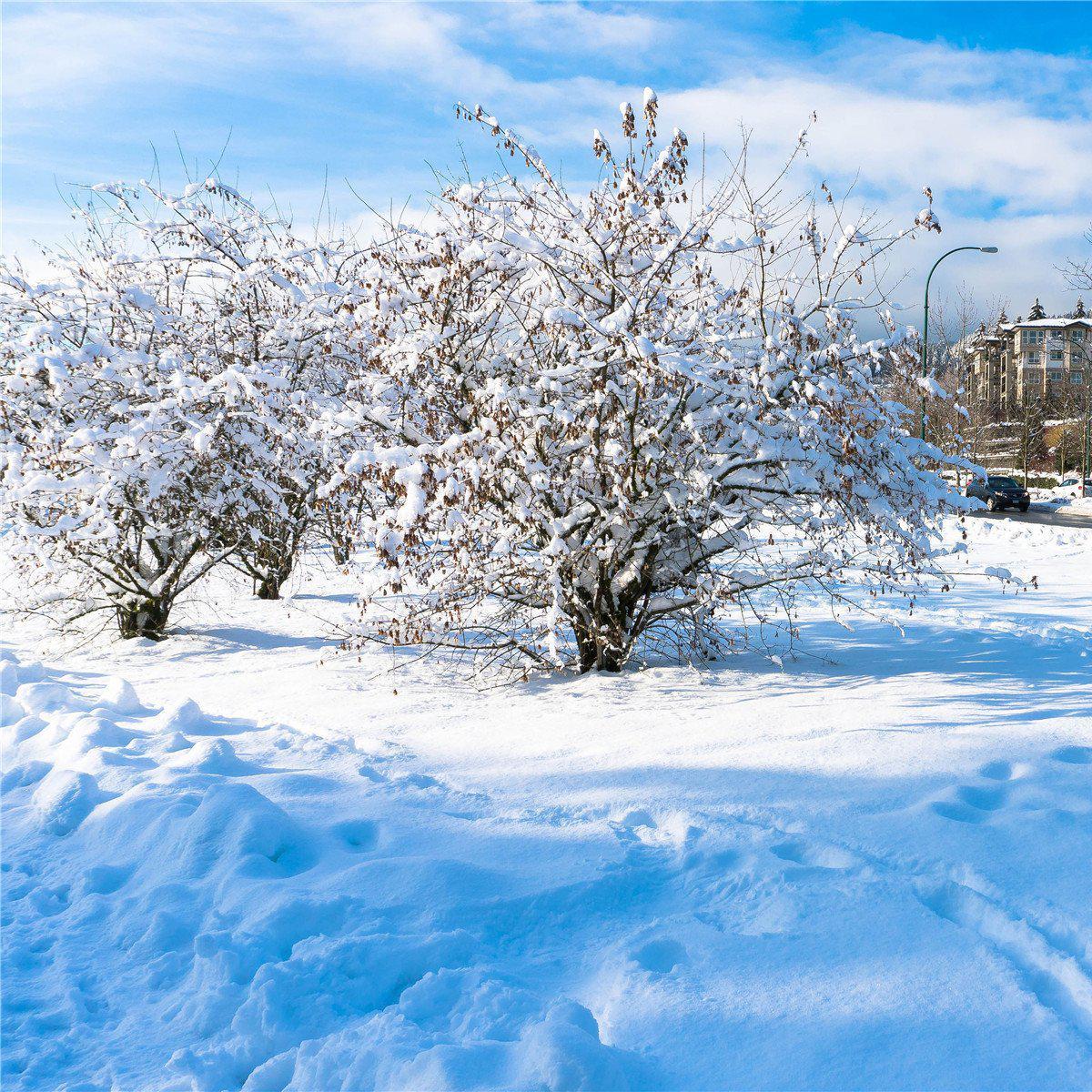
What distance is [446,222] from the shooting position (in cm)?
602

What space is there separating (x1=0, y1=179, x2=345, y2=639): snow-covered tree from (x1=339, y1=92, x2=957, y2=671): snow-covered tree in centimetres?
184

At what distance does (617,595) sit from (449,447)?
1953 mm

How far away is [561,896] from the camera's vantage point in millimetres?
2889

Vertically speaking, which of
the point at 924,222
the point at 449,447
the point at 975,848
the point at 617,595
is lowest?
the point at 975,848

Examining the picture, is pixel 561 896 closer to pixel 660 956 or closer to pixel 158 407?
pixel 660 956

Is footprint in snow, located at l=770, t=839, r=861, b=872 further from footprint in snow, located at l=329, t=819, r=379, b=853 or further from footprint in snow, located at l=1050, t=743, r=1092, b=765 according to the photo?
footprint in snow, located at l=329, t=819, r=379, b=853

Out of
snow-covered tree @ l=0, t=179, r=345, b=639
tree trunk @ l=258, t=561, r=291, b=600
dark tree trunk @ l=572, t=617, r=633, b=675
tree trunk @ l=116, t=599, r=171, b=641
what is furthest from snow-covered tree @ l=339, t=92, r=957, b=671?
tree trunk @ l=258, t=561, r=291, b=600

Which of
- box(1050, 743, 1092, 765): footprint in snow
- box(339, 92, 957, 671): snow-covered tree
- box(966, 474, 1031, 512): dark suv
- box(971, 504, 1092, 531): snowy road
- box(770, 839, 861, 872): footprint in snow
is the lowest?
box(971, 504, 1092, 531): snowy road

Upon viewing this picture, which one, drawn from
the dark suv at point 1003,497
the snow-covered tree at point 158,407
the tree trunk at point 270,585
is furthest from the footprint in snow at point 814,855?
the dark suv at point 1003,497

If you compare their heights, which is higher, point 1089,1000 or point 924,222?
point 924,222

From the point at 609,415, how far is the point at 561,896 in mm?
3455

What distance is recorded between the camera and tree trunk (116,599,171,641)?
9336mm

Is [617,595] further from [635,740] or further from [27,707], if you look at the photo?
[27,707]

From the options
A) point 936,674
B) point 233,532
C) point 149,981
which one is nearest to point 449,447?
point 149,981
